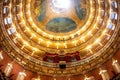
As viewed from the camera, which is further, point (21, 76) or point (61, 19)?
point (61, 19)

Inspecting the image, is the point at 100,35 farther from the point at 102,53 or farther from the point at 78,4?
the point at 78,4

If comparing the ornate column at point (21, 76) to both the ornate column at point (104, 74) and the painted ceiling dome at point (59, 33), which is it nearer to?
the painted ceiling dome at point (59, 33)

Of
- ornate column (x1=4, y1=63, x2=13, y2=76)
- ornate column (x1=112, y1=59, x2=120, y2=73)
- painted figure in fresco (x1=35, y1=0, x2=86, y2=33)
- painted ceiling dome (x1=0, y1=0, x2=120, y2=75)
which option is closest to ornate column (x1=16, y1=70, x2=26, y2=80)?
ornate column (x1=4, y1=63, x2=13, y2=76)

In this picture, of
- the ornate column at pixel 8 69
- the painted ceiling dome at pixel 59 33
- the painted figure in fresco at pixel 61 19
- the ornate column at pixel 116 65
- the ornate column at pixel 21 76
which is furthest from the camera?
the painted figure in fresco at pixel 61 19

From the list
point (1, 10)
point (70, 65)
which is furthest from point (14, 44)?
point (70, 65)

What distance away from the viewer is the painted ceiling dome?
36.1 meters

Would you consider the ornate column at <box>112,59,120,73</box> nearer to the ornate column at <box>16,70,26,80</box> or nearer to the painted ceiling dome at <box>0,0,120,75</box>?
the painted ceiling dome at <box>0,0,120,75</box>

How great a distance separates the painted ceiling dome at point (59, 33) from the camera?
36.1 metres

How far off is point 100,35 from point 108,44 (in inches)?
184

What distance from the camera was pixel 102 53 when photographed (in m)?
36.0

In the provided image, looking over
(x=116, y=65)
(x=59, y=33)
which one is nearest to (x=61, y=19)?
(x=59, y=33)

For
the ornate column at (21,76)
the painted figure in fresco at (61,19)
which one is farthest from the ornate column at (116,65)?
the painted figure in fresco at (61,19)

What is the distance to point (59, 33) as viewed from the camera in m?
47.0

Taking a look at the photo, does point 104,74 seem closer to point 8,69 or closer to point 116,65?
point 116,65
